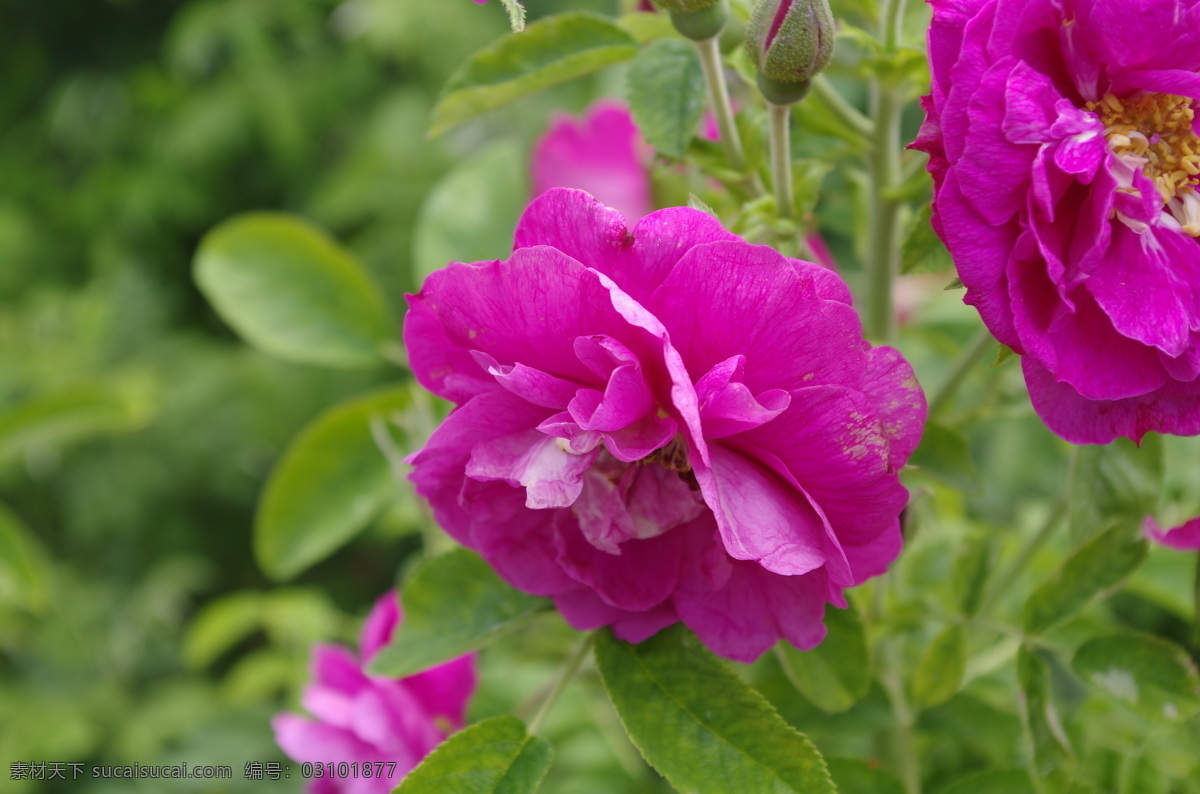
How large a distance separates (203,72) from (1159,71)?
241cm

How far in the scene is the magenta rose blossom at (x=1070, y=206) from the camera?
33 centimetres

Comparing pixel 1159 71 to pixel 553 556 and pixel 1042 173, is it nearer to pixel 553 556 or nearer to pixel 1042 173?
pixel 1042 173

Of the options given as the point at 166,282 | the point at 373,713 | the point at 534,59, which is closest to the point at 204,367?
the point at 166,282

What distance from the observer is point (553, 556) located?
0.41m

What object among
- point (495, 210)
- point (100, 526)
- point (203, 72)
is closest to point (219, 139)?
point (203, 72)

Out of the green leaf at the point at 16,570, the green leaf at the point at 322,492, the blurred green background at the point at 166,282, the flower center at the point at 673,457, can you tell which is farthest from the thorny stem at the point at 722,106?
the blurred green background at the point at 166,282

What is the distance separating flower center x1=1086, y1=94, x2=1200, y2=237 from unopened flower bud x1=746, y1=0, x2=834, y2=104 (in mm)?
109

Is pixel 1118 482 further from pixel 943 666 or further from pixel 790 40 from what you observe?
pixel 790 40

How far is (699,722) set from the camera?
0.40 metres

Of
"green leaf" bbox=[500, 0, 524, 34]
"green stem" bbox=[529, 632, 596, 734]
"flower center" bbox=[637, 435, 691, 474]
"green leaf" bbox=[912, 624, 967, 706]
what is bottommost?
"green leaf" bbox=[912, 624, 967, 706]

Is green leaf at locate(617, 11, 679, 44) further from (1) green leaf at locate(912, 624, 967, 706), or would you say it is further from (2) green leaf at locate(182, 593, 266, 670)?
(2) green leaf at locate(182, 593, 266, 670)

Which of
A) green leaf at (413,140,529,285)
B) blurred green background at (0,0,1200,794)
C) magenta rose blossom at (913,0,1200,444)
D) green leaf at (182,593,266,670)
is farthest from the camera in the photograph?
green leaf at (182,593,266,670)

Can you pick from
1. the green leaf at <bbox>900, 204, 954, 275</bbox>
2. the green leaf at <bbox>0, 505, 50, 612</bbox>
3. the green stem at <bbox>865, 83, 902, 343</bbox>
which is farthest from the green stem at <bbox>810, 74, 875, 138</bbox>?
the green leaf at <bbox>0, 505, 50, 612</bbox>

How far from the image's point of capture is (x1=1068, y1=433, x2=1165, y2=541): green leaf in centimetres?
46
